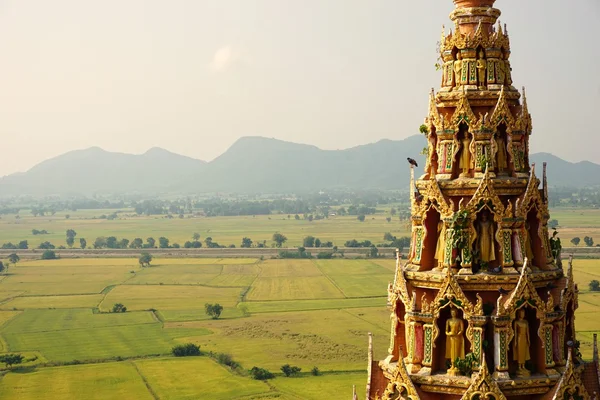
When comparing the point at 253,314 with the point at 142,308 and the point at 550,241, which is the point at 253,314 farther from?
the point at 550,241

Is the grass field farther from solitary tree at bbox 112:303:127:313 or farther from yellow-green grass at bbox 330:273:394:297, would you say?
solitary tree at bbox 112:303:127:313

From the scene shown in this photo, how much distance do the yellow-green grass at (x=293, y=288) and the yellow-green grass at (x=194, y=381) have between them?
33250 mm

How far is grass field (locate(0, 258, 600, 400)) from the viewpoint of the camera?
2697 inches

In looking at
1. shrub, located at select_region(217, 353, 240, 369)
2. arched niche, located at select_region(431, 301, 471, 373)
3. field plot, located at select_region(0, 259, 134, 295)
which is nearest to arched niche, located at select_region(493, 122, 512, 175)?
arched niche, located at select_region(431, 301, 471, 373)

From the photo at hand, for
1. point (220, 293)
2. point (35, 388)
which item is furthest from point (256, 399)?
point (220, 293)

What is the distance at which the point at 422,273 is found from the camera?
58.2ft

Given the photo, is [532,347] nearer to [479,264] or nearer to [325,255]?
[479,264]

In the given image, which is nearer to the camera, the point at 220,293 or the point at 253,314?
the point at 253,314

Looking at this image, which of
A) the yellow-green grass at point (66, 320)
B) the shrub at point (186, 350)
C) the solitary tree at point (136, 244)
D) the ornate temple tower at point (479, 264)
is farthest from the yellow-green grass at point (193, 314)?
the solitary tree at point (136, 244)

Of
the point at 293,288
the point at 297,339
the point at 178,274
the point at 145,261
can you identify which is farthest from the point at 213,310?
the point at 145,261

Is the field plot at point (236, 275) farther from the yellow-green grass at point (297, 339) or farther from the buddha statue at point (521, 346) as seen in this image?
the buddha statue at point (521, 346)

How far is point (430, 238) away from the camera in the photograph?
18.1 m

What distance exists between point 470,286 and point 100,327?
79.6 meters

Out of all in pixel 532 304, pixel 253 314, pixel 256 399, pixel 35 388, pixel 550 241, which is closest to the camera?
Answer: pixel 532 304
